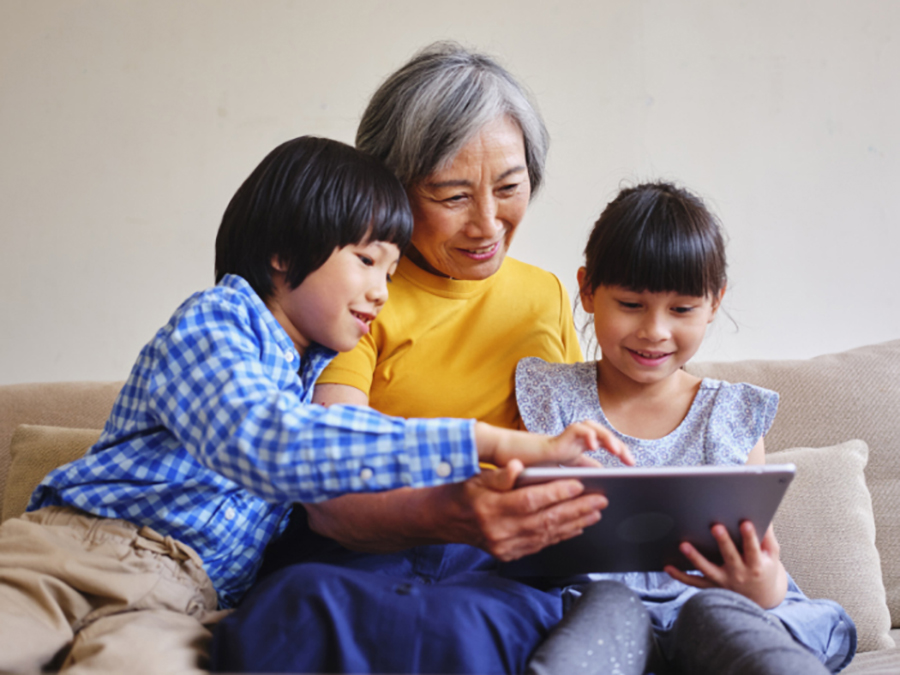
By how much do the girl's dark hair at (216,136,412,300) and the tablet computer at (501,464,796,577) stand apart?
0.45 m

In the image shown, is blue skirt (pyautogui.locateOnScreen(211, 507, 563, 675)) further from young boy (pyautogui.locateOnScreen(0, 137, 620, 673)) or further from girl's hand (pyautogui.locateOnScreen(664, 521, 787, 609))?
girl's hand (pyautogui.locateOnScreen(664, 521, 787, 609))

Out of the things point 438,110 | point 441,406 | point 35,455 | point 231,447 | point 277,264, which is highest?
point 438,110

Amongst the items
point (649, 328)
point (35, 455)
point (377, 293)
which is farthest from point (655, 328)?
point (35, 455)

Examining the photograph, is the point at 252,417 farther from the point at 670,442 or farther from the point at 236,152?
the point at 236,152

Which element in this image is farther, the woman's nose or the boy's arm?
the woman's nose

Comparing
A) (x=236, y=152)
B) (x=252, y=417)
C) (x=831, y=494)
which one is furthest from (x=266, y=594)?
(x=236, y=152)

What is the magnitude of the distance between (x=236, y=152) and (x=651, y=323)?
1393mm

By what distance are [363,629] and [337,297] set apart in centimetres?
46

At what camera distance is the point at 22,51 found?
81.7 inches

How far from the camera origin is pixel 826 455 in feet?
4.75

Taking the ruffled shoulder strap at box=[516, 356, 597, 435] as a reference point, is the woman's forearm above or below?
below

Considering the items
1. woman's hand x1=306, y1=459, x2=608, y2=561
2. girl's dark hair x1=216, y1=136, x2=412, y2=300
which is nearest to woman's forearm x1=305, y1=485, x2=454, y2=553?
woman's hand x1=306, y1=459, x2=608, y2=561

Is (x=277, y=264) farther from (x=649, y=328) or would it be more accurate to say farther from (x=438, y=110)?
(x=649, y=328)

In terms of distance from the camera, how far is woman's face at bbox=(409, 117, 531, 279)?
126 cm
